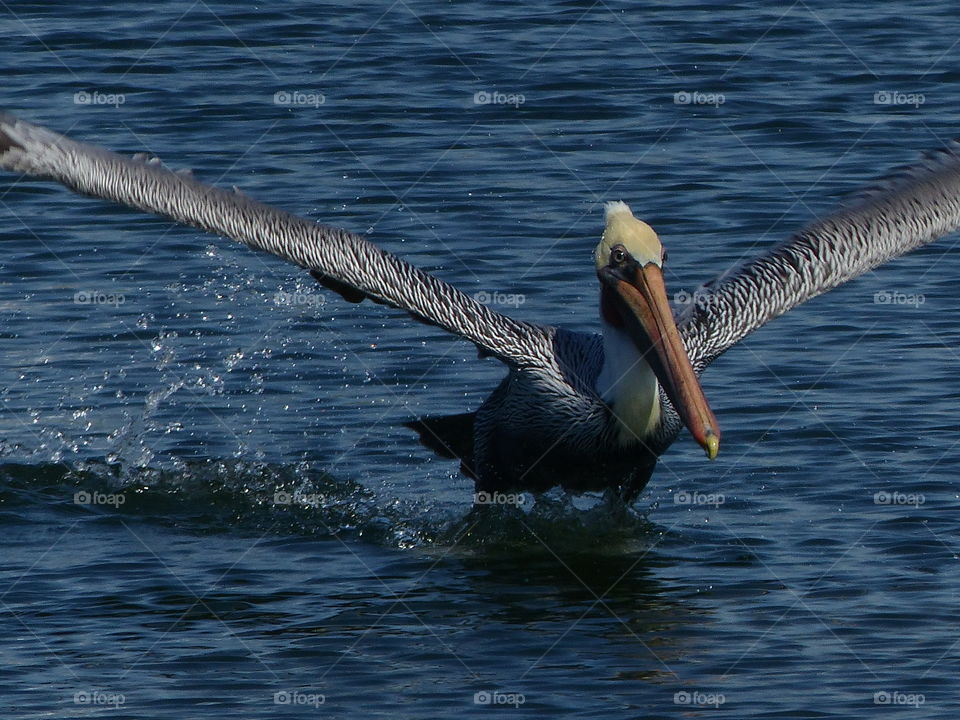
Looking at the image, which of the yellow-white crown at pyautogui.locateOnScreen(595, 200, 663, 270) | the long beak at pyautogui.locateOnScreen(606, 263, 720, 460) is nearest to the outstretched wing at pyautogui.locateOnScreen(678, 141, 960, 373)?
the long beak at pyautogui.locateOnScreen(606, 263, 720, 460)

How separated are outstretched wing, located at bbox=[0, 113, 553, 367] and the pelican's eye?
2.18ft

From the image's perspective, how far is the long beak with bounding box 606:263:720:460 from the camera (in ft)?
28.9

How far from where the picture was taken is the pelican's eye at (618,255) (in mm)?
9273

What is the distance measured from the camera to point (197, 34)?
18875 millimetres

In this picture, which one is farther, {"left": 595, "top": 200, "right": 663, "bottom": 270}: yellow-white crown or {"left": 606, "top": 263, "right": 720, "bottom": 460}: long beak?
{"left": 595, "top": 200, "right": 663, "bottom": 270}: yellow-white crown

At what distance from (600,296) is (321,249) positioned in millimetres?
1347

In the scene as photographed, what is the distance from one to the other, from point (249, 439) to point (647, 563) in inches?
106

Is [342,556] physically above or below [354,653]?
above

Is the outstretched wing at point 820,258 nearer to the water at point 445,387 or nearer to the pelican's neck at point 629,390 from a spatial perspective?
the pelican's neck at point 629,390

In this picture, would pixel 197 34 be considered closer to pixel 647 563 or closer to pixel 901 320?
pixel 901 320

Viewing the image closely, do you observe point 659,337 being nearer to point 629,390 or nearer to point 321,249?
point 629,390

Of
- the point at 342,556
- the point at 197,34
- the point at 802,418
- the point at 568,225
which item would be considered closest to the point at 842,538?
the point at 802,418

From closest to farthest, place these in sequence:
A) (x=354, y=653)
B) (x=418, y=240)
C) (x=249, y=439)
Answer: (x=354, y=653)
(x=249, y=439)
(x=418, y=240)

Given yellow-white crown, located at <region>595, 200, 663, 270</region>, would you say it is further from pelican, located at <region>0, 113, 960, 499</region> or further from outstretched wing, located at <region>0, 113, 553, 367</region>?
outstretched wing, located at <region>0, 113, 553, 367</region>
